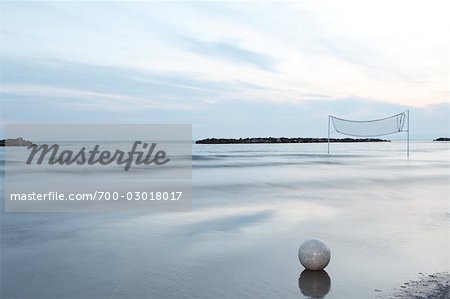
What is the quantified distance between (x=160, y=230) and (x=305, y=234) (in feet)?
9.41

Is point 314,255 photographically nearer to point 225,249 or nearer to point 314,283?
point 314,283

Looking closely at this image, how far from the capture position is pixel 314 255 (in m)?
5.86

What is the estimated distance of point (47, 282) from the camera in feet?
18.5

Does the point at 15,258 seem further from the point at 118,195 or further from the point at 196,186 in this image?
the point at 196,186

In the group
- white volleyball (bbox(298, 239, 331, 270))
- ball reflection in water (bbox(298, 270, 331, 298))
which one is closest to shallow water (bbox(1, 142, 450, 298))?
ball reflection in water (bbox(298, 270, 331, 298))

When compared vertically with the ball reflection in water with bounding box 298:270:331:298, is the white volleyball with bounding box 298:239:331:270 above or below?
above

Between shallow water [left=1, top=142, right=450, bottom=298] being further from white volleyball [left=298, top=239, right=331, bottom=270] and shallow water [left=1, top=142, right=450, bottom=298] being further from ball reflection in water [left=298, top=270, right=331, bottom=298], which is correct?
white volleyball [left=298, top=239, right=331, bottom=270]

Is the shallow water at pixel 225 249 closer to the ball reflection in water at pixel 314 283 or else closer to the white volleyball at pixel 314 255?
the ball reflection in water at pixel 314 283

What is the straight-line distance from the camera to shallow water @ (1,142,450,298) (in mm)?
5441

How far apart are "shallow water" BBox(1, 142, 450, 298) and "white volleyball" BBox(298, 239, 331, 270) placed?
0.15 metres

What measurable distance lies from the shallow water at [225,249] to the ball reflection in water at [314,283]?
0.5 inches

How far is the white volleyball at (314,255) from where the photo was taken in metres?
5.86

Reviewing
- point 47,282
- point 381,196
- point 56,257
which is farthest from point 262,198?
point 47,282

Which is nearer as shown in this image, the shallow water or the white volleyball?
the shallow water
